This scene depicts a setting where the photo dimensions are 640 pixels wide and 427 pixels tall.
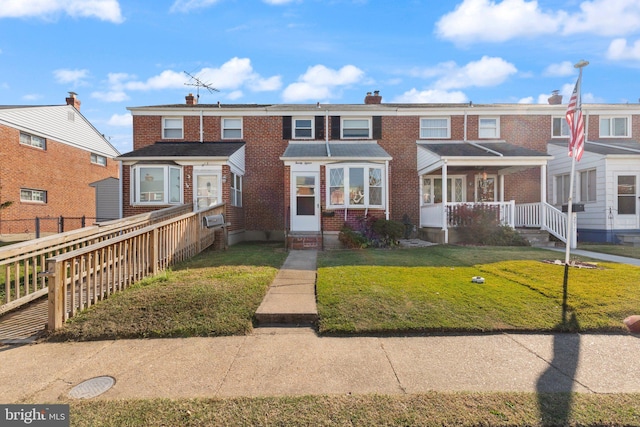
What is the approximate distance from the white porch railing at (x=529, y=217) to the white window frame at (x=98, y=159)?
2380cm

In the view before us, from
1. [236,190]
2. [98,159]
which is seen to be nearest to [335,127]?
[236,190]

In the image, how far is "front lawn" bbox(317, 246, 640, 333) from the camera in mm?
4172

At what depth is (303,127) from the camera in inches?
603

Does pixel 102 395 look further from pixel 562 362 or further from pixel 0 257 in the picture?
pixel 562 362

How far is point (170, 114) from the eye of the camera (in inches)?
595

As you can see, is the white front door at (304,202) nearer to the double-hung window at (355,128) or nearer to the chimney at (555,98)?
the double-hung window at (355,128)

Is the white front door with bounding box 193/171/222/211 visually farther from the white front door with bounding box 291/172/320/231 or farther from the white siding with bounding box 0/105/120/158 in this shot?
the white siding with bounding box 0/105/120/158

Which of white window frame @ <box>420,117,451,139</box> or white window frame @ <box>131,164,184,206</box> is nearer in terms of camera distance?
white window frame @ <box>131,164,184,206</box>

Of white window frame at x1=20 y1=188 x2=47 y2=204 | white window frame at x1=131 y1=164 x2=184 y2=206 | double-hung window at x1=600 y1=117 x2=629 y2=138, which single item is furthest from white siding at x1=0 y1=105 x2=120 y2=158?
double-hung window at x1=600 y1=117 x2=629 y2=138

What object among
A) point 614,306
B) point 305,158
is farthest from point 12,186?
point 614,306

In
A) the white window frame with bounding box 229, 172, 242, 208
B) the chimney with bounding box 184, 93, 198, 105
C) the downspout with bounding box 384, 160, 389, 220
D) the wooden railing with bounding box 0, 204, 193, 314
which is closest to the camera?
the wooden railing with bounding box 0, 204, 193, 314

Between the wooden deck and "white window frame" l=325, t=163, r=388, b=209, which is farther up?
"white window frame" l=325, t=163, r=388, b=209

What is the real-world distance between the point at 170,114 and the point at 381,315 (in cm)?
1482

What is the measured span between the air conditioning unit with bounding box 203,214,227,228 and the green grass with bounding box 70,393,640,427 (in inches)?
299
